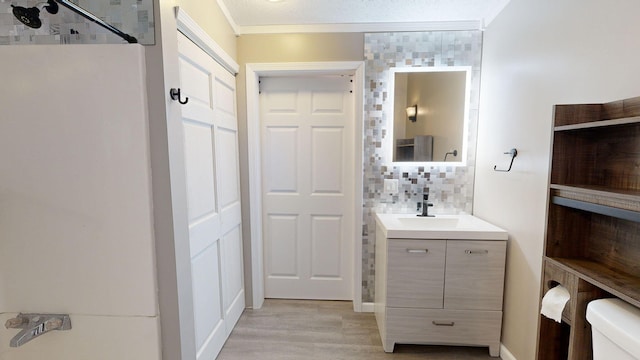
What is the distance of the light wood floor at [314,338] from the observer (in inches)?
70.8

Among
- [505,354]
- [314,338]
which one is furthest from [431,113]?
[314,338]

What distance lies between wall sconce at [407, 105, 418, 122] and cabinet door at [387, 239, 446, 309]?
101 cm

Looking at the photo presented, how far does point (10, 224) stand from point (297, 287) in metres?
1.94

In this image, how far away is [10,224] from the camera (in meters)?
1.08

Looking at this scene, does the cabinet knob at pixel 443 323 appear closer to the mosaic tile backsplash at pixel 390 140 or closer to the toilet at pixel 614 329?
the mosaic tile backsplash at pixel 390 140

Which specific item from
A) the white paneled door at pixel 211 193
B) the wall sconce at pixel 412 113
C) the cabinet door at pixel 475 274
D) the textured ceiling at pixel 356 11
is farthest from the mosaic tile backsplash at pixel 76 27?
the cabinet door at pixel 475 274

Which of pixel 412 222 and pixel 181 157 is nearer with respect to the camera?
pixel 181 157

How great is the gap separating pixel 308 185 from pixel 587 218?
1.78m

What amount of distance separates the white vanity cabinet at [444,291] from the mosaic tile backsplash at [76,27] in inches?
68.0

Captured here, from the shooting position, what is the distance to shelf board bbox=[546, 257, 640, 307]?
Result: 0.79m

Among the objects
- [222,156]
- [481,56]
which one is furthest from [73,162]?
[481,56]

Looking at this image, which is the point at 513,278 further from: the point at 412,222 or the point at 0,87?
the point at 0,87

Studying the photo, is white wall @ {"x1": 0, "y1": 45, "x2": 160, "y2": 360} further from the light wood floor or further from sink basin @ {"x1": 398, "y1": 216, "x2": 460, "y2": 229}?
sink basin @ {"x1": 398, "y1": 216, "x2": 460, "y2": 229}

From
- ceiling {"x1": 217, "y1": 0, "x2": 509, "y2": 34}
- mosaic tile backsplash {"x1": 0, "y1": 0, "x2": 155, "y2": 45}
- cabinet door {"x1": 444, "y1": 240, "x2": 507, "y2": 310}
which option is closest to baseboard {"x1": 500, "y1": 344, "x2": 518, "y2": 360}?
cabinet door {"x1": 444, "y1": 240, "x2": 507, "y2": 310}
